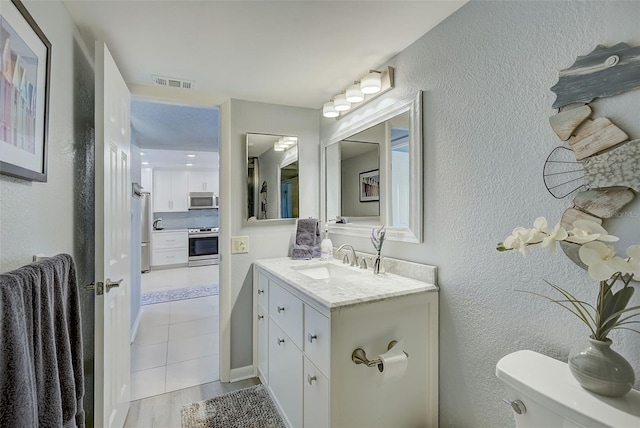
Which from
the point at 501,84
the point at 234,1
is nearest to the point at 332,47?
the point at 234,1

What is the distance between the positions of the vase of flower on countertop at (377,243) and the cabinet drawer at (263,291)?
0.78 meters

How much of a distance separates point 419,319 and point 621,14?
130cm

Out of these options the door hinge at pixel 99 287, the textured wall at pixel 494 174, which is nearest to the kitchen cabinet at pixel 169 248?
the door hinge at pixel 99 287

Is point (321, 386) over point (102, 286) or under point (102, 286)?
under

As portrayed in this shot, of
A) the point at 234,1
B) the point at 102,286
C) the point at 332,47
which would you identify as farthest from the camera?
the point at 332,47

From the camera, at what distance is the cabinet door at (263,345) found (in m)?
2.13

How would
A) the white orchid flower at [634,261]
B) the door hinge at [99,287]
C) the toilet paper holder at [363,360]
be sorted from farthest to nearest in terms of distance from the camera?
the door hinge at [99,287] < the toilet paper holder at [363,360] < the white orchid flower at [634,261]

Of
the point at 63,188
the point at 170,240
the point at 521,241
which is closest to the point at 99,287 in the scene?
the point at 63,188

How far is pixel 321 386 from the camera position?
1351mm

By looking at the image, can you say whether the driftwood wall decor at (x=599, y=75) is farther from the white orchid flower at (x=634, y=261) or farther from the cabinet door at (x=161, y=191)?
the cabinet door at (x=161, y=191)

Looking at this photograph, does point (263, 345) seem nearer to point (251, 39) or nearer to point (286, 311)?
Answer: point (286, 311)

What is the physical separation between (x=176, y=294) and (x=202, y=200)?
2866 mm

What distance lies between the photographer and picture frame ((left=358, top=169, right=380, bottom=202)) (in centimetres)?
201

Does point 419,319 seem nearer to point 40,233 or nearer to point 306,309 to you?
point 306,309
